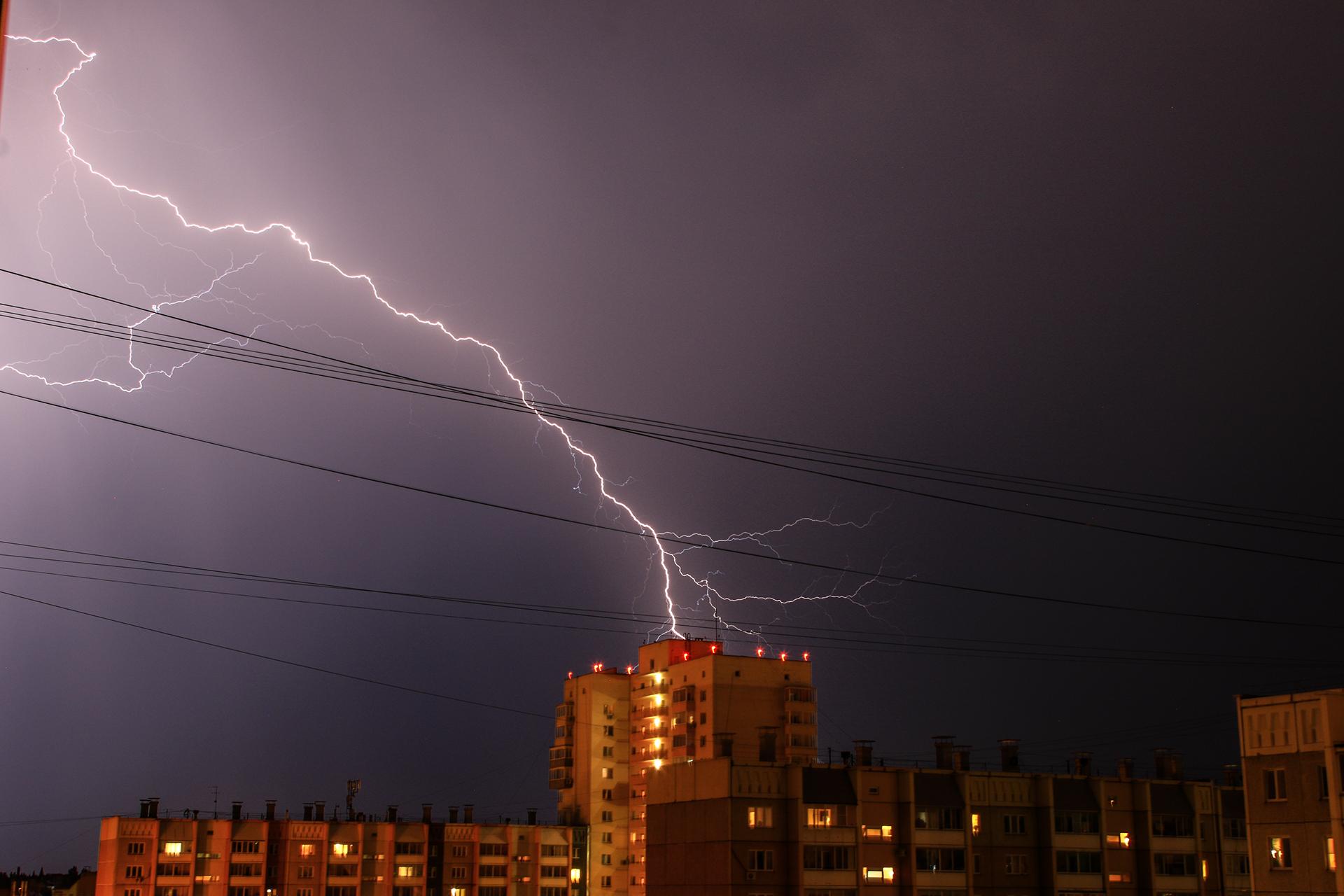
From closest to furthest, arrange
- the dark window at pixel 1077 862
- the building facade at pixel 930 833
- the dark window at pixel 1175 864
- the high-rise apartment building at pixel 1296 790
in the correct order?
the high-rise apartment building at pixel 1296 790, the building facade at pixel 930 833, the dark window at pixel 1077 862, the dark window at pixel 1175 864

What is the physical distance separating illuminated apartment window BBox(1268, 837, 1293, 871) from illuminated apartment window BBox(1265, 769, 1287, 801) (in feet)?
3.50

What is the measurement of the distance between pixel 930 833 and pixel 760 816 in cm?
794

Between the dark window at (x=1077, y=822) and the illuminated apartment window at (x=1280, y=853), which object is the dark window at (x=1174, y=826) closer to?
the dark window at (x=1077, y=822)

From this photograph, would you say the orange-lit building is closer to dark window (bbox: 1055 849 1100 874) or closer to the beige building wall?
the beige building wall

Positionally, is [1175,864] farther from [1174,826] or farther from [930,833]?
[930,833]

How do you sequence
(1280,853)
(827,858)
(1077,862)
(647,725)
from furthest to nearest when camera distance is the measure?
1. (647,725)
2. (1077,862)
3. (827,858)
4. (1280,853)

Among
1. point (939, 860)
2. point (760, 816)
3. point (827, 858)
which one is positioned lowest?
point (939, 860)

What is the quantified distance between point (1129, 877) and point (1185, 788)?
534 centimetres

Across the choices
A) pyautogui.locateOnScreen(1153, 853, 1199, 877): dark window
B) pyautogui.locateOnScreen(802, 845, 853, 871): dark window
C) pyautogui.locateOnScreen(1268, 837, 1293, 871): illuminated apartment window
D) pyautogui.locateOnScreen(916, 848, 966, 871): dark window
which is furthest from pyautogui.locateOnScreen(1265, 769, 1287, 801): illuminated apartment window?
pyautogui.locateOnScreen(1153, 853, 1199, 877): dark window

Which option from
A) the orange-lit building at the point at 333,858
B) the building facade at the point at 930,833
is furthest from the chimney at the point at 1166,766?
the orange-lit building at the point at 333,858

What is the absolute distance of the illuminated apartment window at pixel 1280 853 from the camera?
113 feet

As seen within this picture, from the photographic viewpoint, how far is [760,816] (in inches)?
2153

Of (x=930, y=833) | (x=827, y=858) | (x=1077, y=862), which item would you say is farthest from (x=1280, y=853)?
(x=1077, y=862)

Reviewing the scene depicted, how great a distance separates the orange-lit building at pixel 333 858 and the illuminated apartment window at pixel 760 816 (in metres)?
47.0
